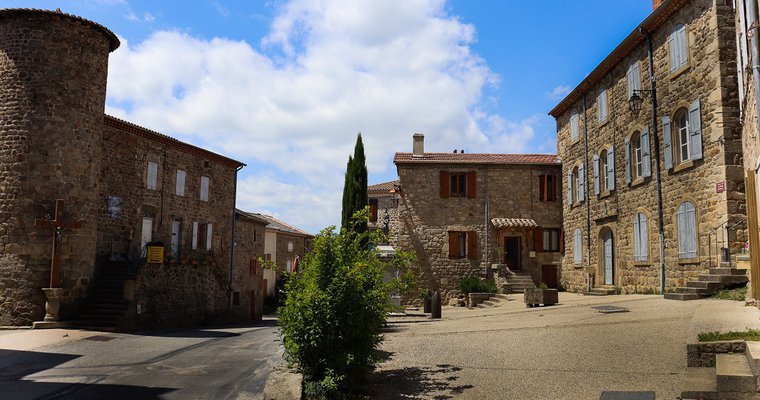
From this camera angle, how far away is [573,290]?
983 inches

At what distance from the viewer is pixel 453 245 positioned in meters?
28.3

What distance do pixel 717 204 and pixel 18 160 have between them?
19090 mm

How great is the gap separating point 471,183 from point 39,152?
18393 mm

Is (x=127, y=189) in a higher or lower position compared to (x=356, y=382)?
higher

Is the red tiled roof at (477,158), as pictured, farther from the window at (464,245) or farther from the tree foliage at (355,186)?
the window at (464,245)

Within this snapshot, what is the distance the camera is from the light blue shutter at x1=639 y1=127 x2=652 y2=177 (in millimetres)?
17906

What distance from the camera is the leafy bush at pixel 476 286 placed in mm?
26250

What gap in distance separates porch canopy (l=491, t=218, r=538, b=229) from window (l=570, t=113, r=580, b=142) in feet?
14.7

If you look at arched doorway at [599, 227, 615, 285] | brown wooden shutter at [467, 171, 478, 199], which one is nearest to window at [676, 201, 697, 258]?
arched doorway at [599, 227, 615, 285]

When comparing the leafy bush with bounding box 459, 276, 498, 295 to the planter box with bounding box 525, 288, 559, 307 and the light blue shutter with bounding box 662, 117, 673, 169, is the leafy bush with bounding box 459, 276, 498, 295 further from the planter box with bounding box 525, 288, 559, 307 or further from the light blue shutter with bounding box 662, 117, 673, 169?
the light blue shutter with bounding box 662, 117, 673, 169

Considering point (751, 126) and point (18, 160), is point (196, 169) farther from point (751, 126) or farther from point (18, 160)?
point (751, 126)

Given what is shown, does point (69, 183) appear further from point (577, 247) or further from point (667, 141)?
point (577, 247)

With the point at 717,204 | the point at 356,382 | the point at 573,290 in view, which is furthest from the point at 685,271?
the point at 356,382

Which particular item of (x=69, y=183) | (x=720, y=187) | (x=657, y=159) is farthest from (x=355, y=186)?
(x=720, y=187)
